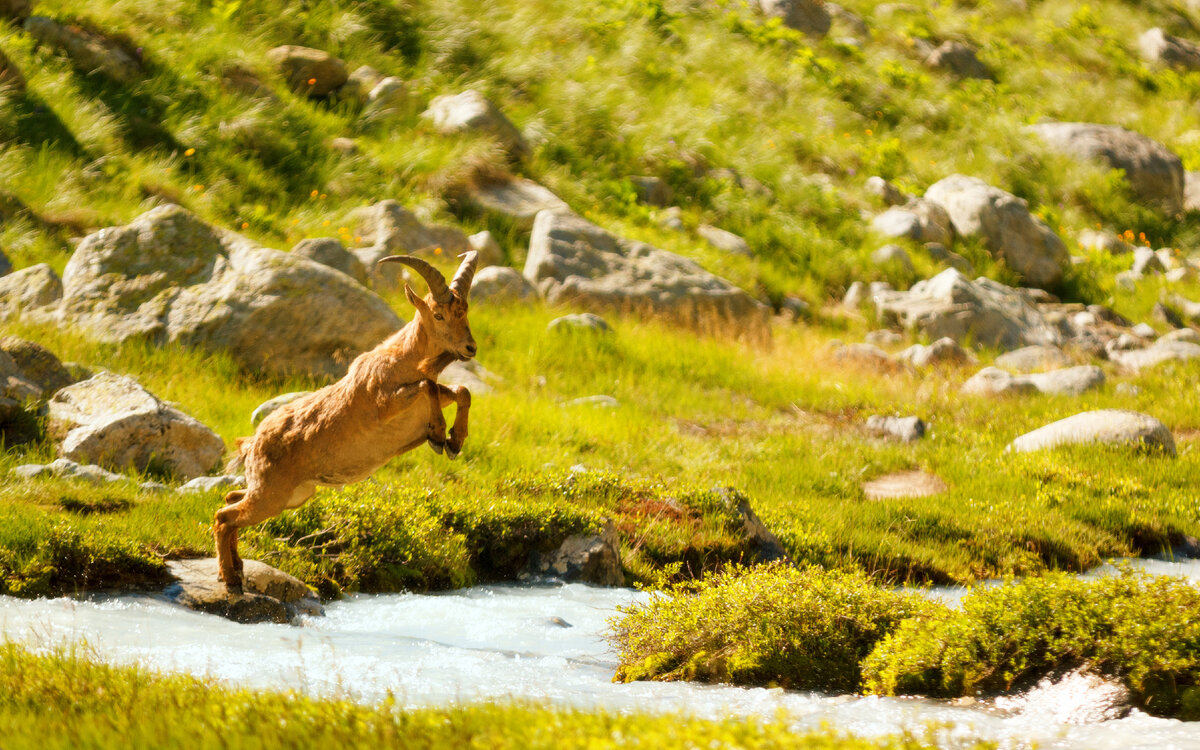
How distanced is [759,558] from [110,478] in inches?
194

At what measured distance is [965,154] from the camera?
2572 cm

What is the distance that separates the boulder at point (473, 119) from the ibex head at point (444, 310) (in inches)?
583

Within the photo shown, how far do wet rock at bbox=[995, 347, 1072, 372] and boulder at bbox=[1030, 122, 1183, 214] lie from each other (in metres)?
11.5

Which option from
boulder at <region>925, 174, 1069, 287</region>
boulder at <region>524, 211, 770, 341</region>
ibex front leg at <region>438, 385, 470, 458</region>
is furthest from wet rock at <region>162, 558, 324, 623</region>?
boulder at <region>925, 174, 1069, 287</region>

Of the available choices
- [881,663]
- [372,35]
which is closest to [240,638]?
[881,663]

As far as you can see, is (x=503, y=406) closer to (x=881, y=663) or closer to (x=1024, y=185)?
(x=881, y=663)

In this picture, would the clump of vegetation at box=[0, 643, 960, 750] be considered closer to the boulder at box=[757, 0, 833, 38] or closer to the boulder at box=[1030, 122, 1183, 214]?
the boulder at box=[1030, 122, 1183, 214]

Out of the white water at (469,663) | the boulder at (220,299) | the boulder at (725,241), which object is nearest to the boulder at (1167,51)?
the boulder at (725,241)

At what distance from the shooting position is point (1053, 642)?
16.2ft

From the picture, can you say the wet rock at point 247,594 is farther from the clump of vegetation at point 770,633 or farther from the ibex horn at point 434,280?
the ibex horn at point 434,280

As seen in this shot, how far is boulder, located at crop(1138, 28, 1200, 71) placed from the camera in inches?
Answer: 1335

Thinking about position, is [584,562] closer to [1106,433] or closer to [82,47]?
[1106,433]

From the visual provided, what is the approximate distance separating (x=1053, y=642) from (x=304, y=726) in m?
3.40

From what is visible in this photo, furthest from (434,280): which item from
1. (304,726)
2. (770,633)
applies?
(770,633)
